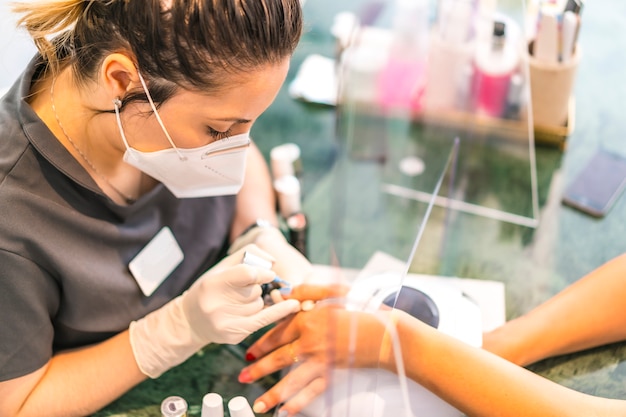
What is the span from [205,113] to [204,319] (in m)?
0.36

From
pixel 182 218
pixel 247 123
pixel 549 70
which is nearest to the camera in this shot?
pixel 247 123

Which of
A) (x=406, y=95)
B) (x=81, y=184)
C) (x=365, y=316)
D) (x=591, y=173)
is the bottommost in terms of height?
(x=591, y=173)

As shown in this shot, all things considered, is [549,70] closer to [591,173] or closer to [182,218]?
[591,173]

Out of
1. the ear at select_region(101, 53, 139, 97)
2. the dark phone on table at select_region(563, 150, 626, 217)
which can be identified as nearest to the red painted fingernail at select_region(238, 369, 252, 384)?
the ear at select_region(101, 53, 139, 97)

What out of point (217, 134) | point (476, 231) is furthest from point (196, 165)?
point (476, 231)

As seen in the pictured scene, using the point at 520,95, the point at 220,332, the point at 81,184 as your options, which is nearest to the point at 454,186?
the point at 520,95

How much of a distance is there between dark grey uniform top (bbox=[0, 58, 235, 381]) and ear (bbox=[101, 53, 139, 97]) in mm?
160

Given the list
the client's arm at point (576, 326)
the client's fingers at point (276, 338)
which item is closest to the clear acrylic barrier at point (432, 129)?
the client's fingers at point (276, 338)

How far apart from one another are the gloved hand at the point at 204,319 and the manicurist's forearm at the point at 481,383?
0.24 m

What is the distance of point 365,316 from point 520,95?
86 centimetres

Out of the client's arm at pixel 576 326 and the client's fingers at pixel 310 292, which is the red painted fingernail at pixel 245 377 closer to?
the client's fingers at pixel 310 292

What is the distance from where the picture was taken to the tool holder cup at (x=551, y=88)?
1.66 meters

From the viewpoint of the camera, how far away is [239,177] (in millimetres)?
1320

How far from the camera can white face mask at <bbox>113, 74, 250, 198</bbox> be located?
1.19m
